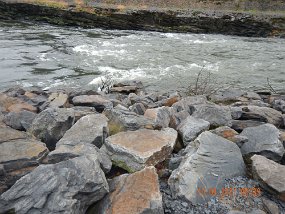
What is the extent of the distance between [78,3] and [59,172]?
78.2ft

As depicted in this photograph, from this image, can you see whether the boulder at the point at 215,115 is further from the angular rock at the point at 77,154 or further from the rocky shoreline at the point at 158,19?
the rocky shoreline at the point at 158,19

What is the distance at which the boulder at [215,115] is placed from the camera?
469 cm

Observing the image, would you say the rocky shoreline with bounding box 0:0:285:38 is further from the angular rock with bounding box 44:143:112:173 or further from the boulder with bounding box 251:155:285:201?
the angular rock with bounding box 44:143:112:173

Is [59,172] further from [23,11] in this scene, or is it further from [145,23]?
[23,11]

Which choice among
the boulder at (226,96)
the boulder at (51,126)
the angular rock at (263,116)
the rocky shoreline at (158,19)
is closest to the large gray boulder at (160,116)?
the boulder at (51,126)

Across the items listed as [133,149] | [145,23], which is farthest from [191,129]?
[145,23]

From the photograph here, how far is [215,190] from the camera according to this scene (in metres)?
3.20

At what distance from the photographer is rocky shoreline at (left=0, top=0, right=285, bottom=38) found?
73.8 ft

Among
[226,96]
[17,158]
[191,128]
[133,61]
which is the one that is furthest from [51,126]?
[133,61]

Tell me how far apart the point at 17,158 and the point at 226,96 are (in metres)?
6.13

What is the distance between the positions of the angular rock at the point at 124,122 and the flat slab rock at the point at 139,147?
0.20 m

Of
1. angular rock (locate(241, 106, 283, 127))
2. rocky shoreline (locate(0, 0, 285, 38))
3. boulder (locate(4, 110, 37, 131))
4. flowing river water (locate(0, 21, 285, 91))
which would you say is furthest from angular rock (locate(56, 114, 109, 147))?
rocky shoreline (locate(0, 0, 285, 38))

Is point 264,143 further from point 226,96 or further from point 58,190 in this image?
point 226,96

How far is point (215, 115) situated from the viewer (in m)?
4.80
